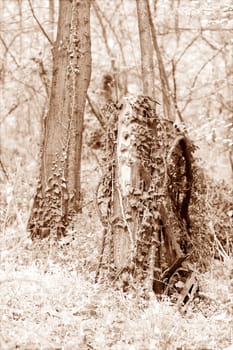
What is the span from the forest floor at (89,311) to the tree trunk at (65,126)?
109 centimetres

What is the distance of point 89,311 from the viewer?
6.12 meters

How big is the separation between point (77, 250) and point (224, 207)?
3121 millimetres

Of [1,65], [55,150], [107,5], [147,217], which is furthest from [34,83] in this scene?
[147,217]

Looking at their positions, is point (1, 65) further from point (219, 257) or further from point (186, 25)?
point (219, 257)

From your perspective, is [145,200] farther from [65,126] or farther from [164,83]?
[164,83]

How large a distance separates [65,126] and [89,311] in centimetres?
398

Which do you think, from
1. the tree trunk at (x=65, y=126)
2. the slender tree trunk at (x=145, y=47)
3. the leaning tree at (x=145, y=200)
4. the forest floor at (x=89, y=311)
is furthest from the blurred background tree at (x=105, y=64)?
the forest floor at (x=89, y=311)

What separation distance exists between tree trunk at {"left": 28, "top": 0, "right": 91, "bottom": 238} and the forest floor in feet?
3.58

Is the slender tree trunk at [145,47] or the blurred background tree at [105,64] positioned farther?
the blurred background tree at [105,64]

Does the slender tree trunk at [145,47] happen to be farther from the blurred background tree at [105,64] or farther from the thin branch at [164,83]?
the blurred background tree at [105,64]

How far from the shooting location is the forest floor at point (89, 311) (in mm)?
5488

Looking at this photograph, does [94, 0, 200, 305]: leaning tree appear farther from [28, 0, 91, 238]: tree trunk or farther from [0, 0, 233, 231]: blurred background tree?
[0, 0, 233, 231]: blurred background tree

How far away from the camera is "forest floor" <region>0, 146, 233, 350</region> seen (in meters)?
5.49

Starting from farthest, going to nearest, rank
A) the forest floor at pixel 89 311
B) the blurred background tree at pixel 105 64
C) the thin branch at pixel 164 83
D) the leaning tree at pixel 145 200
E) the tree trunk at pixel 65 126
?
1. the blurred background tree at pixel 105 64
2. the thin branch at pixel 164 83
3. the tree trunk at pixel 65 126
4. the leaning tree at pixel 145 200
5. the forest floor at pixel 89 311
